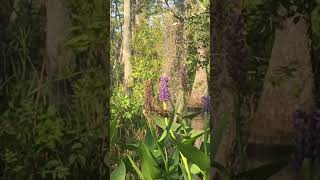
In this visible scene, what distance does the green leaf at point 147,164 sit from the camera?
2045 mm

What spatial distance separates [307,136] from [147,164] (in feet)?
2.90

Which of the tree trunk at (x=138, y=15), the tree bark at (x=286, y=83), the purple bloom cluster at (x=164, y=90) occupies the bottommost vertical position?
the purple bloom cluster at (x=164, y=90)

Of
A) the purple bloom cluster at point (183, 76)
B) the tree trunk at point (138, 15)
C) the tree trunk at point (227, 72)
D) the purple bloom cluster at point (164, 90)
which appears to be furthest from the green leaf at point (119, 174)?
the tree trunk at point (138, 15)

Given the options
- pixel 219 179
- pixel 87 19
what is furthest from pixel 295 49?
pixel 87 19

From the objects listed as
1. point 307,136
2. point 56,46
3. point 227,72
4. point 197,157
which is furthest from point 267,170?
point 56,46

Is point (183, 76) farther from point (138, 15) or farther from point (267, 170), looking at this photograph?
point (267, 170)

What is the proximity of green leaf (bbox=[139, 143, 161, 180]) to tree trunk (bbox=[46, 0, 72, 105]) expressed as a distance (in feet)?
2.46

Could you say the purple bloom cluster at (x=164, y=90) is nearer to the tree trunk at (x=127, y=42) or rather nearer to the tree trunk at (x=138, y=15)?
the tree trunk at (x=127, y=42)

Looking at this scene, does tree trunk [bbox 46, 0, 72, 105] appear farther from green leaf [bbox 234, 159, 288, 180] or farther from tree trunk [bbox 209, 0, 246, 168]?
green leaf [bbox 234, 159, 288, 180]

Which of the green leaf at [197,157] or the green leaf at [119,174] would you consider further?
the green leaf at [119,174]

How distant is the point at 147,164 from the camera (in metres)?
2.07

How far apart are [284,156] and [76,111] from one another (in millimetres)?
575

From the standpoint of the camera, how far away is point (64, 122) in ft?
4.47

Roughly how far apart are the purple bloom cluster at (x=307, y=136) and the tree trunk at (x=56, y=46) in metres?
0.64
